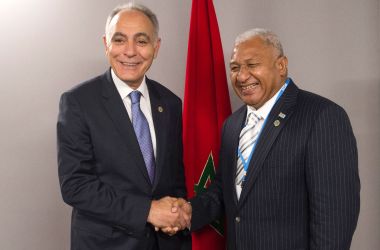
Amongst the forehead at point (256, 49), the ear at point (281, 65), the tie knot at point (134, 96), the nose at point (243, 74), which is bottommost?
the tie knot at point (134, 96)

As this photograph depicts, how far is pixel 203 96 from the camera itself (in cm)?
262

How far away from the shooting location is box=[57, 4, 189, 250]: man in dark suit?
192 centimetres

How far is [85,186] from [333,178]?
105cm

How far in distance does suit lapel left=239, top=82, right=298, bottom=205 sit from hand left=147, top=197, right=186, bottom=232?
32cm

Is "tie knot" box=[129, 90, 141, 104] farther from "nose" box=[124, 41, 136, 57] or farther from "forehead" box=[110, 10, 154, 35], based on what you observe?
"forehead" box=[110, 10, 154, 35]

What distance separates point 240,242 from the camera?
6.53ft

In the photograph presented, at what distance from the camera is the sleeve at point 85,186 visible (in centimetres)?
190

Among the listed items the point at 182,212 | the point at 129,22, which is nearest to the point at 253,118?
the point at 182,212

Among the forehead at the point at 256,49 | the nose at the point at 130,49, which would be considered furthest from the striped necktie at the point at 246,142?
the nose at the point at 130,49

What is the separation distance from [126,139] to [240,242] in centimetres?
70

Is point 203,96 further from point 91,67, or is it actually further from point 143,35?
point 91,67

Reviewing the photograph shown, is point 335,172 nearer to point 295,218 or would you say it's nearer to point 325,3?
point 295,218

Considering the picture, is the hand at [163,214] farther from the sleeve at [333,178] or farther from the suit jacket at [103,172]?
the sleeve at [333,178]

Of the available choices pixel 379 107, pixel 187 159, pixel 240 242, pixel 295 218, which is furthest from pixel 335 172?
pixel 379 107
